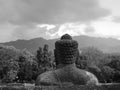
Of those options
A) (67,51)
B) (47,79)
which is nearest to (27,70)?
(67,51)

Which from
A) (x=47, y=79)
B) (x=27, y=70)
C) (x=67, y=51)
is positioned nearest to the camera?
(x=47, y=79)

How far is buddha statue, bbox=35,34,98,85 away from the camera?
29.9 ft

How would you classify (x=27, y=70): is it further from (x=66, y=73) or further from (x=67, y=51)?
(x=66, y=73)

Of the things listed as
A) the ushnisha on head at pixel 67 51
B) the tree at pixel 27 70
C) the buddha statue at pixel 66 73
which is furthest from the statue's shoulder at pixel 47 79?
the tree at pixel 27 70

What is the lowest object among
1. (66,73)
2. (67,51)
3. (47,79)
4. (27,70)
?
(27,70)

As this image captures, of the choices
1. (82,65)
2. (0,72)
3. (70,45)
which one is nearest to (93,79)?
(70,45)

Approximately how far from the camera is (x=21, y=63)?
5353 centimetres

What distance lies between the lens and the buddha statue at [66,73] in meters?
9.12

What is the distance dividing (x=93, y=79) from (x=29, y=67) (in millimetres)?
43081

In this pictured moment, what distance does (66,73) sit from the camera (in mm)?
9289

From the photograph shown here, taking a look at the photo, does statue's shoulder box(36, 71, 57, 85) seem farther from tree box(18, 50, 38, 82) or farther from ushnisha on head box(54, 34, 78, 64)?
tree box(18, 50, 38, 82)

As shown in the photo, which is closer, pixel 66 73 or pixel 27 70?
pixel 66 73

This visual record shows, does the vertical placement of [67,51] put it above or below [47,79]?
above

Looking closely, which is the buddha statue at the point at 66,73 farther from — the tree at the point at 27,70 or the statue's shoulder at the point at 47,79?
the tree at the point at 27,70
